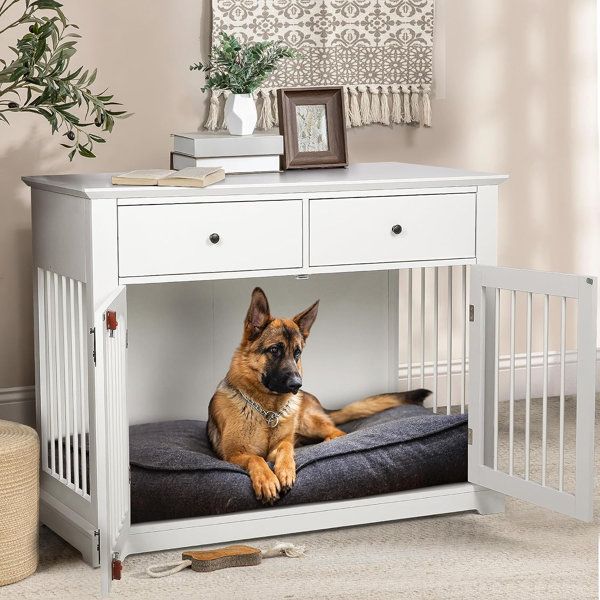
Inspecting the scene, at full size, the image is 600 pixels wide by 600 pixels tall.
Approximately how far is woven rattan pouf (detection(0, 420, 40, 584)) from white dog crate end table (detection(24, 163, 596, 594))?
102 millimetres

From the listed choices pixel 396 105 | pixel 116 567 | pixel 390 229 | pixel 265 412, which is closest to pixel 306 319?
pixel 265 412

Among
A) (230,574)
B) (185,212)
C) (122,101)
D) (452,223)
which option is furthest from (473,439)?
(122,101)

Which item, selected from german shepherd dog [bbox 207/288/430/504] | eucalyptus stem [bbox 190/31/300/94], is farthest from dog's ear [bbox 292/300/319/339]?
eucalyptus stem [bbox 190/31/300/94]

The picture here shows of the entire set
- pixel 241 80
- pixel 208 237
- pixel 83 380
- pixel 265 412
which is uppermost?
pixel 241 80

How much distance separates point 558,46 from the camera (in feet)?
11.9

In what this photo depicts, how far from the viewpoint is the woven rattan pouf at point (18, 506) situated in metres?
2.19

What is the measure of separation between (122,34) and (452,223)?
1146mm

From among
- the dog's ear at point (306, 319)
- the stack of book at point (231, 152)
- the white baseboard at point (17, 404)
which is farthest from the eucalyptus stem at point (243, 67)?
the white baseboard at point (17, 404)

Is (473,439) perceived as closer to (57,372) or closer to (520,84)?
(57,372)

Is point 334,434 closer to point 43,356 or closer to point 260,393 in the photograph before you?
point 260,393

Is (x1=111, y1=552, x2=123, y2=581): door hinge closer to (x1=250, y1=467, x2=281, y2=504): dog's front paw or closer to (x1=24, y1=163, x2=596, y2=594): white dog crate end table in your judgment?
(x1=24, y1=163, x2=596, y2=594): white dog crate end table

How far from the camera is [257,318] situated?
2609 millimetres

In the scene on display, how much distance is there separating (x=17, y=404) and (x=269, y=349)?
2.83 ft

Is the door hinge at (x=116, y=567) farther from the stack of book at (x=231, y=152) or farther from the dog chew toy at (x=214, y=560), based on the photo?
the stack of book at (x=231, y=152)
